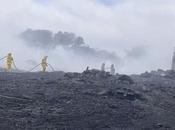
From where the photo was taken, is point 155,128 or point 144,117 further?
point 144,117

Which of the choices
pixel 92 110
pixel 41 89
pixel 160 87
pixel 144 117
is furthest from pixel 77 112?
pixel 160 87

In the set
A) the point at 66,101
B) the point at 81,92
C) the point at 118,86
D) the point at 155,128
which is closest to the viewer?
the point at 155,128

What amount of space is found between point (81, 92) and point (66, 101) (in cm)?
282

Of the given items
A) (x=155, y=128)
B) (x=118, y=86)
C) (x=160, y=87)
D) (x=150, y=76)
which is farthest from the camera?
(x=150, y=76)

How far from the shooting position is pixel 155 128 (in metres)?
25.7

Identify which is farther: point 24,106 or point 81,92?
point 81,92

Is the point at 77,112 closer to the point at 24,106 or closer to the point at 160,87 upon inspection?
the point at 24,106

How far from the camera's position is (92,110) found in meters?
28.3

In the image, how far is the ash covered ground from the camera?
2531 cm

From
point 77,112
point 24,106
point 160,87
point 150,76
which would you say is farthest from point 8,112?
A: point 150,76

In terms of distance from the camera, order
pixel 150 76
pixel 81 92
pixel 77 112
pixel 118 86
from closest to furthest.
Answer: pixel 77 112 < pixel 81 92 < pixel 118 86 < pixel 150 76

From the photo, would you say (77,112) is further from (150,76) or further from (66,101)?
(150,76)

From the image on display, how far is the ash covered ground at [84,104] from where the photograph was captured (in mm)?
25312

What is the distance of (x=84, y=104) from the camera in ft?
96.4
